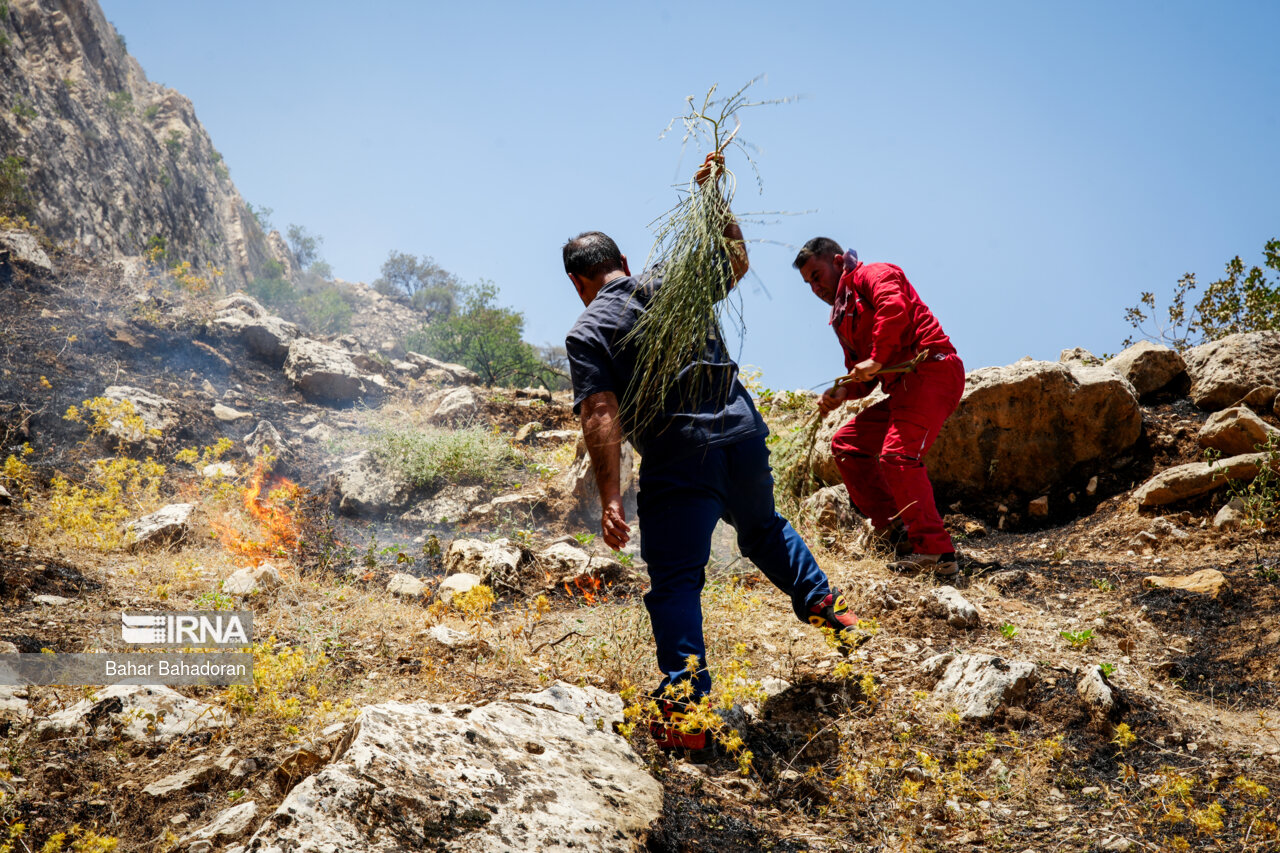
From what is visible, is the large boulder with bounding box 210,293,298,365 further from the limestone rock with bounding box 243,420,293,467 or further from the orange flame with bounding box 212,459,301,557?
the orange flame with bounding box 212,459,301,557

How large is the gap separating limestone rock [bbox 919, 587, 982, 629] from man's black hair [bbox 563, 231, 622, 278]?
6.71ft

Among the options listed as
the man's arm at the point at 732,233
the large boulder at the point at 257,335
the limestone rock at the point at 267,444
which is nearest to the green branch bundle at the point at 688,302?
the man's arm at the point at 732,233

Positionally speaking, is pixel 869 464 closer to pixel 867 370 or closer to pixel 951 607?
pixel 867 370

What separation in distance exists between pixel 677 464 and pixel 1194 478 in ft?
12.1

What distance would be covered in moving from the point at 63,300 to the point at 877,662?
9.74m

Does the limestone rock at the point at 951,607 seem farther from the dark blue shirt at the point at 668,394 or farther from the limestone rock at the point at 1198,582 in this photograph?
the dark blue shirt at the point at 668,394

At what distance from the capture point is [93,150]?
63.6 ft

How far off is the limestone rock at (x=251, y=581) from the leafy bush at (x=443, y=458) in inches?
87.7

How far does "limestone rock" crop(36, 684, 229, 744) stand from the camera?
7.04ft

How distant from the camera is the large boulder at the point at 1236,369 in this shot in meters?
4.90

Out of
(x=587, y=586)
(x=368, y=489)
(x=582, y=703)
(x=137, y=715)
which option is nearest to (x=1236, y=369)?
(x=587, y=586)

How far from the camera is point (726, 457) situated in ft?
7.72

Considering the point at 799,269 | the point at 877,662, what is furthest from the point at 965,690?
the point at 799,269

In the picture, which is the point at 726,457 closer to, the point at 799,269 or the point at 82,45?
the point at 799,269
